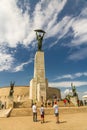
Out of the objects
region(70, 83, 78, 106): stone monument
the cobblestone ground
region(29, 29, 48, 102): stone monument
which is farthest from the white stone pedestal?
the cobblestone ground

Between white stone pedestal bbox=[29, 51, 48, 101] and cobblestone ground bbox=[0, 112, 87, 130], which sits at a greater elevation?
white stone pedestal bbox=[29, 51, 48, 101]

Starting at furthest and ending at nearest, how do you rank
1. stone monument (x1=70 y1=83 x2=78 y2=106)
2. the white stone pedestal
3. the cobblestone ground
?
the white stone pedestal
stone monument (x1=70 y1=83 x2=78 y2=106)
the cobblestone ground

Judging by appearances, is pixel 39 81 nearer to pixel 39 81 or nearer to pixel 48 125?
pixel 39 81

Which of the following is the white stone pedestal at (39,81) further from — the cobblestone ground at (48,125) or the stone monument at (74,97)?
the cobblestone ground at (48,125)

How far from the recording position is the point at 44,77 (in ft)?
107

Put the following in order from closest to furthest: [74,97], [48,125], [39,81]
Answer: [48,125] < [74,97] < [39,81]

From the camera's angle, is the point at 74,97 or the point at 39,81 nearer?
the point at 74,97

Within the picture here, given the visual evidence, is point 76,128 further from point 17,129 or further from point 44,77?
point 44,77

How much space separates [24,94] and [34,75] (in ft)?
73.6

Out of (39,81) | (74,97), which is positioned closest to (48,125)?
(74,97)

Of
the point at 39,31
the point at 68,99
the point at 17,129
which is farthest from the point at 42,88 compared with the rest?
the point at 17,129

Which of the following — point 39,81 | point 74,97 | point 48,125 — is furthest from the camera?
point 39,81

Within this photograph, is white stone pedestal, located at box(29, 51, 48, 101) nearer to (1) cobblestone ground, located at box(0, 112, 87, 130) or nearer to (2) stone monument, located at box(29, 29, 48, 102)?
(2) stone monument, located at box(29, 29, 48, 102)

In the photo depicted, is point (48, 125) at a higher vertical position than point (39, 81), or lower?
lower
